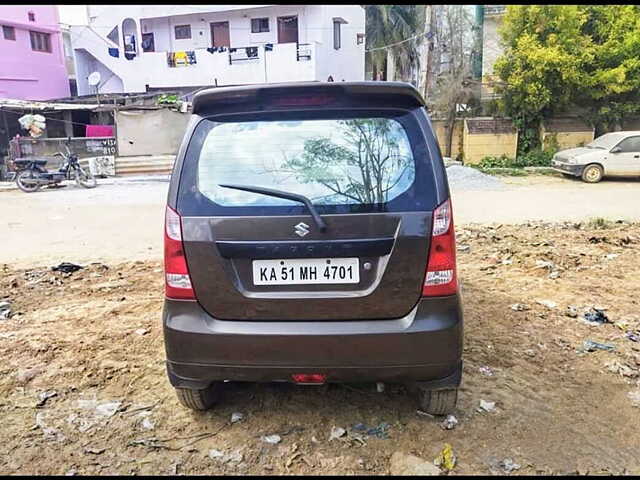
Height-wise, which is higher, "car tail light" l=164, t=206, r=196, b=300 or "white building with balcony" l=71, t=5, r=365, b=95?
"white building with balcony" l=71, t=5, r=365, b=95

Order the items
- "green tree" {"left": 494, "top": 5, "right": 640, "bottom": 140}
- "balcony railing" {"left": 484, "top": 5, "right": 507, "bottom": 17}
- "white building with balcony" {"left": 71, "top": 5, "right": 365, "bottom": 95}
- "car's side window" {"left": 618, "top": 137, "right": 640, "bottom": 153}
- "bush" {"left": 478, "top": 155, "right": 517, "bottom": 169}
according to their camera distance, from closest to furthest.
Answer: "car's side window" {"left": 618, "top": 137, "right": 640, "bottom": 153} → "green tree" {"left": 494, "top": 5, "right": 640, "bottom": 140} → "bush" {"left": 478, "top": 155, "right": 517, "bottom": 169} → "balcony railing" {"left": 484, "top": 5, "right": 507, "bottom": 17} → "white building with balcony" {"left": 71, "top": 5, "right": 365, "bottom": 95}

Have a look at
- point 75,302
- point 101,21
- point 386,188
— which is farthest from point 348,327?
point 101,21

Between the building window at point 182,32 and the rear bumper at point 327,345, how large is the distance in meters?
27.0

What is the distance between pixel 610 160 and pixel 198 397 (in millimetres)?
15393

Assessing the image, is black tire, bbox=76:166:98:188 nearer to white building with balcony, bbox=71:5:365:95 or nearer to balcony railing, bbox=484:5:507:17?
white building with balcony, bbox=71:5:365:95

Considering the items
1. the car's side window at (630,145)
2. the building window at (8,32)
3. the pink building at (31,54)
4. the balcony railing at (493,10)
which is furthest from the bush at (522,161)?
the building window at (8,32)

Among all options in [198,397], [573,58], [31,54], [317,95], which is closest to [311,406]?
[198,397]

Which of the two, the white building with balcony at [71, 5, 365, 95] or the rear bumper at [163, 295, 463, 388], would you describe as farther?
the white building with balcony at [71, 5, 365, 95]

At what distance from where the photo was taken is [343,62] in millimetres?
27219

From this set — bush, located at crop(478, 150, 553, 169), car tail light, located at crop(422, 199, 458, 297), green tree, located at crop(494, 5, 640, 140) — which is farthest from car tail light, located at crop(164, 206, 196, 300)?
green tree, located at crop(494, 5, 640, 140)

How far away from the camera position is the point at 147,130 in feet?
67.3

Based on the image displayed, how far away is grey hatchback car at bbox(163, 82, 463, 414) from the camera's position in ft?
7.96

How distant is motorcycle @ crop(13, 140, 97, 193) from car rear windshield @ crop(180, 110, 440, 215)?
14.4 metres

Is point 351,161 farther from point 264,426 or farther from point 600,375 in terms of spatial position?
point 600,375
